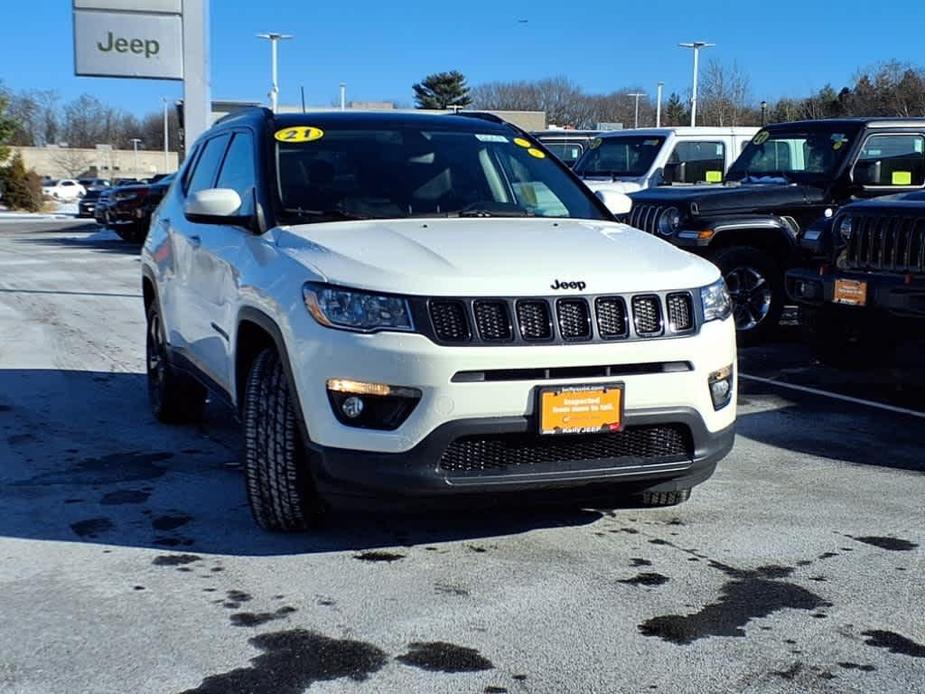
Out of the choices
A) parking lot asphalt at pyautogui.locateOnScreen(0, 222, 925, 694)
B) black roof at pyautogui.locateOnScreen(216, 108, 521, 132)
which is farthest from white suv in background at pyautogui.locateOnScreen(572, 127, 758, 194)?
parking lot asphalt at pyautogui.locateOnScreen(0, 222, 925, 694)

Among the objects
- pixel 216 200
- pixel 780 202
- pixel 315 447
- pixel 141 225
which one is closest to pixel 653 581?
pixel 315 447

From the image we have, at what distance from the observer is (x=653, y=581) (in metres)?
4.03

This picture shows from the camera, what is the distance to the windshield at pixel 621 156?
1391 cm

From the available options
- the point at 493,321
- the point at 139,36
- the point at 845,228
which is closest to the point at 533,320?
the point at 493,321

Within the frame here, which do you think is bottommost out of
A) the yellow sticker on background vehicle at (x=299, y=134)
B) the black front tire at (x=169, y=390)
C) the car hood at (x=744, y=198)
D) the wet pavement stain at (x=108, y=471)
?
the wet pavement stain at (x=108, y=471)

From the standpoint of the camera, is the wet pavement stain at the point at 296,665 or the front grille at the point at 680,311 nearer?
the wet pavement stain at the point at 296,665

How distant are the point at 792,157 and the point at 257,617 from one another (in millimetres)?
8251

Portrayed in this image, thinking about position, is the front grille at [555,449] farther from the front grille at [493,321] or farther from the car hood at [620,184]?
the car hood at [620,184]

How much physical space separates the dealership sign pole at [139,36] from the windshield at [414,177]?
1349cm

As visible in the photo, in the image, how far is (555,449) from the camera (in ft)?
13.0

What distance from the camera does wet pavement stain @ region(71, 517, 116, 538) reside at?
4555 mm

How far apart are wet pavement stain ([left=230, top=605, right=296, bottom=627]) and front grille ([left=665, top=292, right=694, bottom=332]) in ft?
5.53

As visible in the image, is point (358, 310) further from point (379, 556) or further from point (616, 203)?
point (616, 203)

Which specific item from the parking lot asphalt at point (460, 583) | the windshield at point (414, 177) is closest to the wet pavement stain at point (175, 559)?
the parking lot asphalt at point (460, 583)
